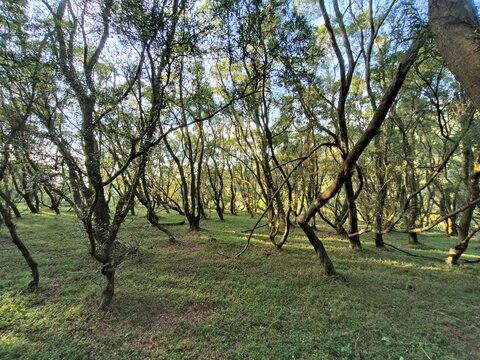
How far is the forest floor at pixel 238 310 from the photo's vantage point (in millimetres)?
2723

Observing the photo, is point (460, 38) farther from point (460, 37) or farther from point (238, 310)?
point (238, 310)

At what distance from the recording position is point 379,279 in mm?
4969

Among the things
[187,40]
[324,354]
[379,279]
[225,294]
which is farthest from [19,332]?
[379,279]

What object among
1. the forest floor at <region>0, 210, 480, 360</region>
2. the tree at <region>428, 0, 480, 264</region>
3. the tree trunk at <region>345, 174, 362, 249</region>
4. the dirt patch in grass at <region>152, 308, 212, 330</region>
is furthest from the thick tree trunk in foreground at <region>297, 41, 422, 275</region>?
the dirt patch in grass at <region>152, 308, 212, 330</region>

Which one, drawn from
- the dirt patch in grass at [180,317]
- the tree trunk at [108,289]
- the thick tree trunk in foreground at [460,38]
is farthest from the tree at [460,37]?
the tree trunk at [108,289]

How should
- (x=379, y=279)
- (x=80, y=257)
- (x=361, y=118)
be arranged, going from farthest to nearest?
(x=361, y=118) < (x=80, y=257) < (x=379, y=279)

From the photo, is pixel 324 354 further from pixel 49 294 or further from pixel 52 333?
pixel 49 294

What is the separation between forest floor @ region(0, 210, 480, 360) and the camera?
2.72 meters

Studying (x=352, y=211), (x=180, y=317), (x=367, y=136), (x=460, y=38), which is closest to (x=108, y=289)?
(x=180, y=317)

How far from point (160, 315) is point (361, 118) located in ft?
31.5

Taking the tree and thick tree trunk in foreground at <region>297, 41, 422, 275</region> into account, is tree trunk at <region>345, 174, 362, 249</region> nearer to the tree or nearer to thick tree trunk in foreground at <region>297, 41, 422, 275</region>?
thick tree trunk in foreground at <region>297, 41, 422, 275</region>

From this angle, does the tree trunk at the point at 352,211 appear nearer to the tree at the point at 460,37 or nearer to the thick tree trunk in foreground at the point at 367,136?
the thick tree trunk in foreground at the point at 367,136

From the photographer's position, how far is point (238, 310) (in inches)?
141

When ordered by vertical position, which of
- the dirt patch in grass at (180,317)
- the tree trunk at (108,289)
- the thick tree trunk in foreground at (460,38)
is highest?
the thick tree trunk in foreground at (460,38)
